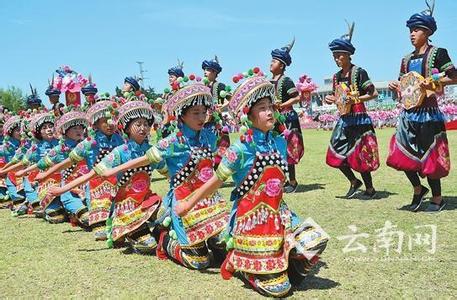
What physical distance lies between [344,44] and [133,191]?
3.63m

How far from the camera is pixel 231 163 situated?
383cm

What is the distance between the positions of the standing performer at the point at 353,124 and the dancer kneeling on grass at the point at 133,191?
3.03 m

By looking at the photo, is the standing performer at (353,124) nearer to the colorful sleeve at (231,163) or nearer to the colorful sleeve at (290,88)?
the colorful sleeve at (290,88)

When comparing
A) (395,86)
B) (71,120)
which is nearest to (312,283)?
(395,86)

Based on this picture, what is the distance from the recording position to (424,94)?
237 inches

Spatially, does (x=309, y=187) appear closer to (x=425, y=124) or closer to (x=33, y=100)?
(x=425, y=124)

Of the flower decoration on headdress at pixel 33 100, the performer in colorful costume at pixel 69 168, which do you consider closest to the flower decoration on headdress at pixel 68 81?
the flower decoration on headdress at pixel 33 100

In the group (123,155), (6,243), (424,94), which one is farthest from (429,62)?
(6,243)

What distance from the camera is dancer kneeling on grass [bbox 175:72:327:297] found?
3789 millimetres

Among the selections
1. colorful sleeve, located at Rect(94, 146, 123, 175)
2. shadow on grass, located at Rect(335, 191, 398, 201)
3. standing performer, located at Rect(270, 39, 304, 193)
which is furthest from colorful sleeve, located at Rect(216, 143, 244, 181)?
standing performer, located at Rect(270, 39, 304, 193)

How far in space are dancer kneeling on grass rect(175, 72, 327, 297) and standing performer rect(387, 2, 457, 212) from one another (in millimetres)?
2812

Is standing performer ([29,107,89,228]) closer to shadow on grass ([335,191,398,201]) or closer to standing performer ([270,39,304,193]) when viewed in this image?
standing performer ([270,39,304,193])

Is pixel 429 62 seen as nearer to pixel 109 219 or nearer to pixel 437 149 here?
pixel 437 149

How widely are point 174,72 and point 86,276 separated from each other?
552 cm
